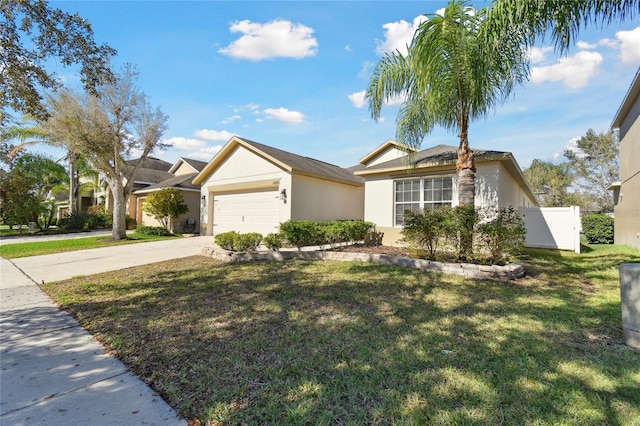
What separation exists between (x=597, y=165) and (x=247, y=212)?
36.8 meters

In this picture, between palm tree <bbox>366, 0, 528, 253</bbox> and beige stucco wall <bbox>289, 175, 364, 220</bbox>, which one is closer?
palm tree <bbox>366, 0, 528, 253</bbox>

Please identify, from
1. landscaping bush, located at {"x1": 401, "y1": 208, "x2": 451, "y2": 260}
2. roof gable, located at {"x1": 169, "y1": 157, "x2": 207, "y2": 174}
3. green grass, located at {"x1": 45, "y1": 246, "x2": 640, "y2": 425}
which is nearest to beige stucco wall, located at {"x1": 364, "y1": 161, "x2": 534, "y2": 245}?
landscaping bush, located at {"x1": 401, "y1": 208, "x2": 451, "y2": 260}

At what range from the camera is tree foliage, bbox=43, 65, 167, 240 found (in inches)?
512

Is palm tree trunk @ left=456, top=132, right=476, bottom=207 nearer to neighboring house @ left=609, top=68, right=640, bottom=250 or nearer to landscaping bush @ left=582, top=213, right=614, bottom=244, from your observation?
neighboring house @ left=609, top=68, right=640, bottom=250

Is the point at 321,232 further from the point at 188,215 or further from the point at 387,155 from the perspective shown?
the point at 188,215

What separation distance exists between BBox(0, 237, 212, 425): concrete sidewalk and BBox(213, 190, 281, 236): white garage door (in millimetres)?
8915

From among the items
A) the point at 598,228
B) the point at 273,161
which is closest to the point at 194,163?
the point at 273,161

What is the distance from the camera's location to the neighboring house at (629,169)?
39.9ft

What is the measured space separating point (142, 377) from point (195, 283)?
3666 millimetres

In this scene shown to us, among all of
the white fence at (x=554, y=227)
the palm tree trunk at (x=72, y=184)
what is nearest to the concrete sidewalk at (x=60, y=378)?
the white fence at (x=554, y=227)

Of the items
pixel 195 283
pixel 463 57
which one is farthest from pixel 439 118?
pixel 195 283

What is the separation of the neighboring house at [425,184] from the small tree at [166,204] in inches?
449

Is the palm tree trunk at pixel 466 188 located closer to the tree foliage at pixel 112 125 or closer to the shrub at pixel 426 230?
the shrub at pixel 426 230

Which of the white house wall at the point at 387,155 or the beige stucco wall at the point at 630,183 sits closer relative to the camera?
the beige stucco wall at the point at 630,183
